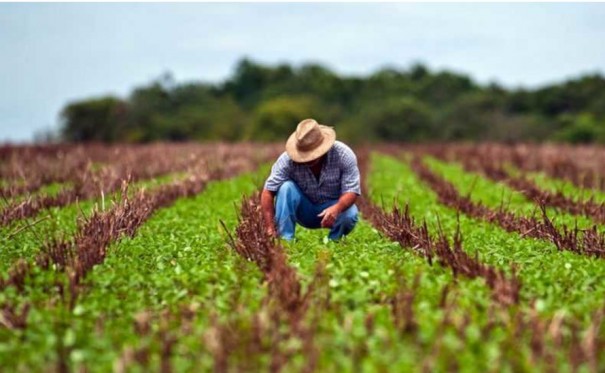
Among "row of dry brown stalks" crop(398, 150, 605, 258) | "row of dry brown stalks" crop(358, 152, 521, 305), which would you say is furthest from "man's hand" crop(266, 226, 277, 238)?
"row of dry brown stalks" crop(398, 150, 605, 258)

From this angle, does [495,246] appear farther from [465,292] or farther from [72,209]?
[72,209]

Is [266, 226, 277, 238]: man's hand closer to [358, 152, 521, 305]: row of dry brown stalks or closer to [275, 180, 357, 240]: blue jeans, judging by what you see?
[275, 180, 357, 240]: blue jeans

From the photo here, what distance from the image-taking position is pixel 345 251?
7.24 meters

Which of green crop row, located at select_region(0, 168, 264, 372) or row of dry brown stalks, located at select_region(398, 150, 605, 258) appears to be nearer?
green crop row, located at select_region(0, 168, 264, 372)

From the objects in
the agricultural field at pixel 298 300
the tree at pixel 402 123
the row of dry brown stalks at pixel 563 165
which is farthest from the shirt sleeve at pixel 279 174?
the tree at pixel 402 123

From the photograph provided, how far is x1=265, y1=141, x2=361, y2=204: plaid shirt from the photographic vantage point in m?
7.98

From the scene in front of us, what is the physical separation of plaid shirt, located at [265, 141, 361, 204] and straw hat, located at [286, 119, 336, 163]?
208 mm

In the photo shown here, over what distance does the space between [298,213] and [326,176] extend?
54 cm

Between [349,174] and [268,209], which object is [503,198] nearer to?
[349,174]

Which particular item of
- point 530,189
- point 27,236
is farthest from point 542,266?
point 530,189

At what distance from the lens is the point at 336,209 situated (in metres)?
7.72

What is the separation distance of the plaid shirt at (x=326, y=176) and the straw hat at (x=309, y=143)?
0.21m

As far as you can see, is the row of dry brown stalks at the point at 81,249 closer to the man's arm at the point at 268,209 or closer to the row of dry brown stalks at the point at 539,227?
the man's arm at the point at 268,209

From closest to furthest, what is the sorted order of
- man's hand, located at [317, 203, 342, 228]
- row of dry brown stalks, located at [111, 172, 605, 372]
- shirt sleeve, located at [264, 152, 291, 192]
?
row of dry brown stalks, located at [111, 172, 605, 372] < man's hand, located at [317, 203, 342, 228] < shirt sleeve, located at [264, 152, 291, 192]
